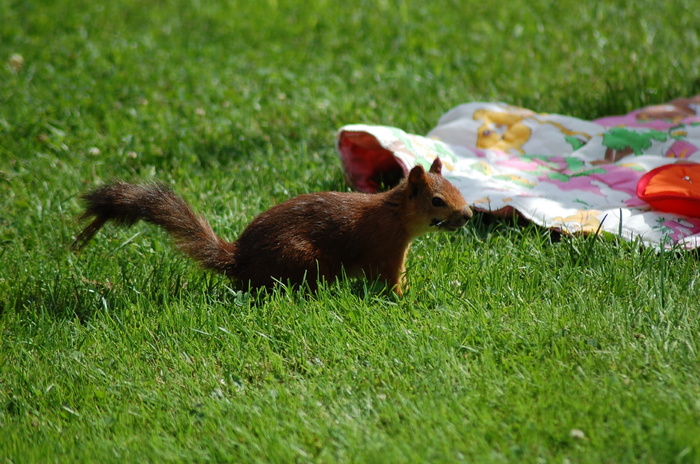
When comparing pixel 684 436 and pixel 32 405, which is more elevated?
pixel 684 436

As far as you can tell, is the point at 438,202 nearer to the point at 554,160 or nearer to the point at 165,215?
the point at 165,215

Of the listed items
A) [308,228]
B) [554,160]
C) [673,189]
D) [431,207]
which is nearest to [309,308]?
[308,228]

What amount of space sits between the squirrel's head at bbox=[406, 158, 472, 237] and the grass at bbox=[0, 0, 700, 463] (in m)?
0.20

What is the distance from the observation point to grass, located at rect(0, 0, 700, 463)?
235 centimetres

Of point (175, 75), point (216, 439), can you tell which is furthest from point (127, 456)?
point (175, 75)

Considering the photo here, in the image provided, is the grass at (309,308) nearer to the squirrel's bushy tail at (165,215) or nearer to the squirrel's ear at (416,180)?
the squirrel's bushy tail at (165,215)

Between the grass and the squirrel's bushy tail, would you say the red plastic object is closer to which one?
the grass

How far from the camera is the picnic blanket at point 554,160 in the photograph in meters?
3.73

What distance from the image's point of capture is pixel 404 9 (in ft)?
23.6

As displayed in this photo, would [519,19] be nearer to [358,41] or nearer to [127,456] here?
[358,41]

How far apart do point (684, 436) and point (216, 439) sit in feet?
4.57

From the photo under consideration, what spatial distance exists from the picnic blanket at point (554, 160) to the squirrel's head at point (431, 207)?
1.77ft

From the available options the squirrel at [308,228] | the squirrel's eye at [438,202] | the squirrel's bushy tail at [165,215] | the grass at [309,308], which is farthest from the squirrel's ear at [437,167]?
the squirrel's bushy tail at [165,215]

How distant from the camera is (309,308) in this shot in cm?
306
